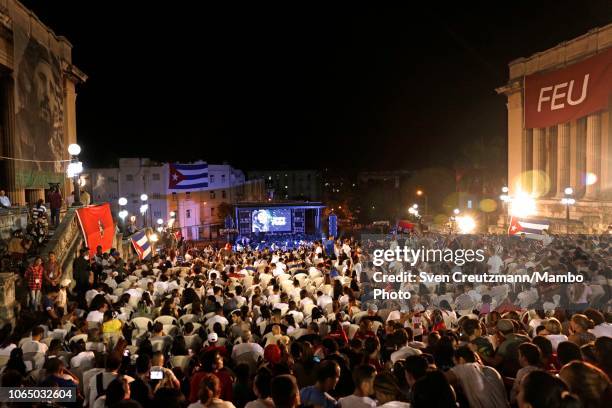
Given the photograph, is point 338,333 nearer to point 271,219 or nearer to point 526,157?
point 271,219

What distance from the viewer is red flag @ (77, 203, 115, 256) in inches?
642

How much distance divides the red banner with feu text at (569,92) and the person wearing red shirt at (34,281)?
3170cm

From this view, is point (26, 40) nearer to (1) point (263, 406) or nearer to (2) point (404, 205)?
(1) point (263, 406)

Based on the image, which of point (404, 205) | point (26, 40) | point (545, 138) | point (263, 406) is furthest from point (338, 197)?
point (263, 406)

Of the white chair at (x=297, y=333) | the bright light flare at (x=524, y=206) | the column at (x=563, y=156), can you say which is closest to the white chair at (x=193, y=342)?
the white chair at (x=297, y=333)

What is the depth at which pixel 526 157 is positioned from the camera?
42000 mm

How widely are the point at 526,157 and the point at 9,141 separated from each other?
38.5 meters

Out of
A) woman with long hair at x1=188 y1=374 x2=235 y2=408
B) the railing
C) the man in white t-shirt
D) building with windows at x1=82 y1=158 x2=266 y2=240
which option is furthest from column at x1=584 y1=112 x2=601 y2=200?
building with windows at x1=82 y1=158 x2=266 y2=240

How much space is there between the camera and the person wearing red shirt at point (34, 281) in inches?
409

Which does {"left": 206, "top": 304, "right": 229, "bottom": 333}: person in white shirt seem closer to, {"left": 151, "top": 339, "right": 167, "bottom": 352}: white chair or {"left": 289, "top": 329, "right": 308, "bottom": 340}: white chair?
{"left": 151, "top": 339, "right": 167, "bottom": 352}: white chair

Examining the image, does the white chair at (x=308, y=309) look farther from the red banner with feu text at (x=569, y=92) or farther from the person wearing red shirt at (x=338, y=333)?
the red banner with feu text at (x=569, y=92)

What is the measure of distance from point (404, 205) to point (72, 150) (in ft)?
274

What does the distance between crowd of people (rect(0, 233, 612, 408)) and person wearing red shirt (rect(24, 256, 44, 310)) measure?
26 millimetres

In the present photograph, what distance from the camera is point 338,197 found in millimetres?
89312
